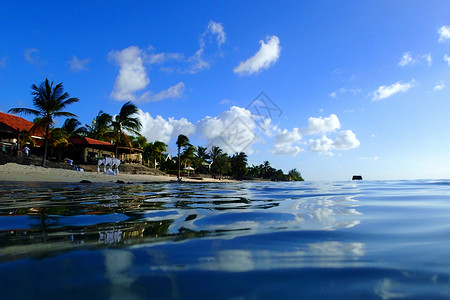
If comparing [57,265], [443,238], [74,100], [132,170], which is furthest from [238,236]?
[132,170]

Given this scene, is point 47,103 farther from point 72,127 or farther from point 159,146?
point 159,146

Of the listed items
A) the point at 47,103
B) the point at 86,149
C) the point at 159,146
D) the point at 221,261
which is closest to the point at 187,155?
the point at 159,146

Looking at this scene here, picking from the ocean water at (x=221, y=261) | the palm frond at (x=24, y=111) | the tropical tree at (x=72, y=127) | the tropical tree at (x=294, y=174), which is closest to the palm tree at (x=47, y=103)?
the palm frond at (x=24, y=111)

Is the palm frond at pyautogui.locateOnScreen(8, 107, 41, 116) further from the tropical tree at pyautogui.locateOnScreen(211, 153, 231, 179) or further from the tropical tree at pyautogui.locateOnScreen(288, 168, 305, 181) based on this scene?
the tropical tree at pyautogui.locateOnScreen(288, 168, 305, 181)

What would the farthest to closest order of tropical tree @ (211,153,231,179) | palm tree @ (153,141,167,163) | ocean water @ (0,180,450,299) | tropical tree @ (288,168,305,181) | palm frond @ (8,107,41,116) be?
tropical tree @ (288,168,305,181), tropical tree @ (211,153,231,179), palm tree @ (153,141,167,163), palm frond @ (8,107,41,116), ocean water @ (0,180,450,299)

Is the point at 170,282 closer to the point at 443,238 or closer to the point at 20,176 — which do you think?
the point at 443,238

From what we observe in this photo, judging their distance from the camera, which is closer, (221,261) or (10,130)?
(221,261)

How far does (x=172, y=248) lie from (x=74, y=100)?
2206 centimetres

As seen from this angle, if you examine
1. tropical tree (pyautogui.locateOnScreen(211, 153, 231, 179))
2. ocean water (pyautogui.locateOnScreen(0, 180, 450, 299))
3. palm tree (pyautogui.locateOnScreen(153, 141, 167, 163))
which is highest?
palm tree (pyautogui.locateOnScreen(153, 141, 167, 163))

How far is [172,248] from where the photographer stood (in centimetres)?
146

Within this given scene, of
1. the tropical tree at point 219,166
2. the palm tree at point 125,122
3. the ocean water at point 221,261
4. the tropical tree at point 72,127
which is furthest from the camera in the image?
the tropical tree at point 219,166

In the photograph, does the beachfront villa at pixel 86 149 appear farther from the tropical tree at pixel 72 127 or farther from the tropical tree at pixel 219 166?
the tropical tree at pixel 219 166

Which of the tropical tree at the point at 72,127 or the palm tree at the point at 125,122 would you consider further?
the tropical tree at the point at 72,127

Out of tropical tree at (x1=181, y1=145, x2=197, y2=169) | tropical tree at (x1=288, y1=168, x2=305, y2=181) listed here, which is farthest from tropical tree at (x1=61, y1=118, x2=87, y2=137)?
tropical tree at (x1=288, y1=168, x2=305, y2=181)
